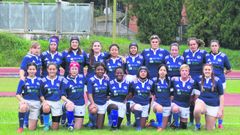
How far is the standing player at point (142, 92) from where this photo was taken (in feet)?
35.3

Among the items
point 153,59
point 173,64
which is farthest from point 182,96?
point 153,59

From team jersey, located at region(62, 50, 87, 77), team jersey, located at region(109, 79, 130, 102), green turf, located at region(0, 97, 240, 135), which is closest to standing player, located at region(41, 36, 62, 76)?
team jersey, located at region(62, 50, 87, 77)

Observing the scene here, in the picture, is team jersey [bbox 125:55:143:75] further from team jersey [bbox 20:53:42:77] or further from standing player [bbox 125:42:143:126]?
team jersey [bbox 20:53:42:77]

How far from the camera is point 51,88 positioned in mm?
10555

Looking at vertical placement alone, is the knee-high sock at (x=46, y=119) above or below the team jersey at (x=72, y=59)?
below

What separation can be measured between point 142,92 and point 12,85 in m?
11.8

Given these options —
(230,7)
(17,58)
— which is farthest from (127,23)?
(17,58)

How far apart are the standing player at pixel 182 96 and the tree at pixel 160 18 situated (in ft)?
97.5

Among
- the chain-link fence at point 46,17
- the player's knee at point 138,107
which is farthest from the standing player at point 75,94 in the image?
the chain-link fence at point 46,17

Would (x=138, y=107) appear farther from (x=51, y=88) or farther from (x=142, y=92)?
(x=51, y=88)

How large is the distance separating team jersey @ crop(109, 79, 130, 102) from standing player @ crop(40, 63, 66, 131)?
1081 millimetres

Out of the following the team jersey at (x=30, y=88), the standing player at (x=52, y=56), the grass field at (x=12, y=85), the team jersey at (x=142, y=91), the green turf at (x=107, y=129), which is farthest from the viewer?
the grass field at (x=12, y=85)

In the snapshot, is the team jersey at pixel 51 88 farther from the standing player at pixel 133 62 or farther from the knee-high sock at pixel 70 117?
the standing player at pixel 133 62

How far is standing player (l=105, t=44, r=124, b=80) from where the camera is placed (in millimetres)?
11336
